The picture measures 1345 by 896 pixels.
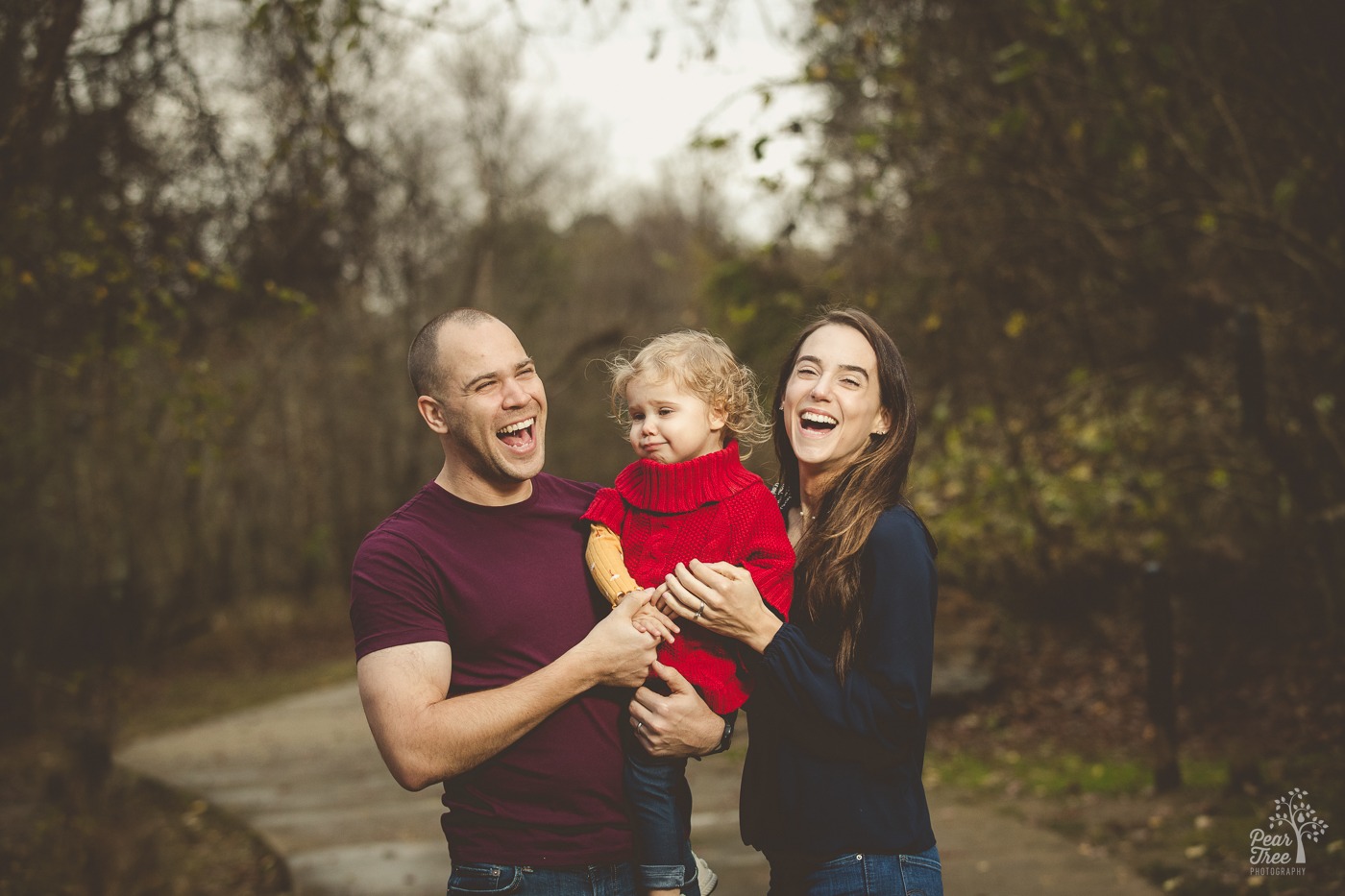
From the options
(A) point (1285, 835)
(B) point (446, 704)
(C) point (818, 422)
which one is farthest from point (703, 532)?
(A) point (1285, 835)

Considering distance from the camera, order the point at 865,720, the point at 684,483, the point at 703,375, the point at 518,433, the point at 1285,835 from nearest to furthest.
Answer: the point at 865,720, the point at 518,433, the point at 684,483, the point at 703,375, the point at 1285,835

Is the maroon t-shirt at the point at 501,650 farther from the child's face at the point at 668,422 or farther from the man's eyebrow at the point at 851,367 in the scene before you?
the man's eyebrow at the point at 851,367

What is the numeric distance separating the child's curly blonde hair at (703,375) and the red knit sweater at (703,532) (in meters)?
→ 0.14

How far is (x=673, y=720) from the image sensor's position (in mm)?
2457

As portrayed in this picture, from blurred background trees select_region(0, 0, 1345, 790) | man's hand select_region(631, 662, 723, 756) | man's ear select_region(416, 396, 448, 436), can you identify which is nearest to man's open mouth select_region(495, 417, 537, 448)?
man's ear select_region(416, 396, 448, 436)

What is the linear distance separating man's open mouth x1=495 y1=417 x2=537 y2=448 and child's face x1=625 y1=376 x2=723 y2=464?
0.99 ft

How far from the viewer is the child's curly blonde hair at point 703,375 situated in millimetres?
2854

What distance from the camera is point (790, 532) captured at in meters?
2.80

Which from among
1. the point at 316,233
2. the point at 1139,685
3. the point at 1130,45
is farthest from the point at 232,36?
the point at 1139,685

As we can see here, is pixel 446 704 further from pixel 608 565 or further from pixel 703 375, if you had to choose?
pixel 703 375

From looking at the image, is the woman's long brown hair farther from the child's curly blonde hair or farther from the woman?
the child's curly blonde hair

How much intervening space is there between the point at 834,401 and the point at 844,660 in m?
0.60

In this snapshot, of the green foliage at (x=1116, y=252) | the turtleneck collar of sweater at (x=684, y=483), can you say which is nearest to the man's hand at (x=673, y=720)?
the turtleneck collar of sweater at (x=684, y=483)

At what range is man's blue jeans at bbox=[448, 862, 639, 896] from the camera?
7.83ft
